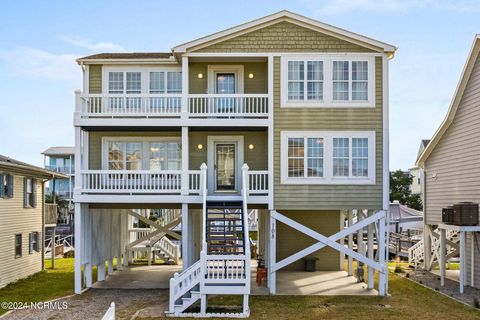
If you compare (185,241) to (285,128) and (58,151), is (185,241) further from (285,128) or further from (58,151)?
(58,151)

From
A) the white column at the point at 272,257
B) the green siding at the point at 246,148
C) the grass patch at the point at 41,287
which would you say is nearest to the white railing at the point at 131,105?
the green siding at the point at 246,148

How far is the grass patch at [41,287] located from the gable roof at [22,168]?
441 centimetres

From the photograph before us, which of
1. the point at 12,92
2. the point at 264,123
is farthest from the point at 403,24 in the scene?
the point at 12,92

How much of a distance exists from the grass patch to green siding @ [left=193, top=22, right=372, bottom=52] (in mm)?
9862

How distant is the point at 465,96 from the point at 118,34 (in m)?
14.3

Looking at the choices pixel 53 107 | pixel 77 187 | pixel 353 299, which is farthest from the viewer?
pixel 53 107

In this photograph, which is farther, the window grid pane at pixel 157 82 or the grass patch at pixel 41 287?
the window grid pane at pixel 157 82

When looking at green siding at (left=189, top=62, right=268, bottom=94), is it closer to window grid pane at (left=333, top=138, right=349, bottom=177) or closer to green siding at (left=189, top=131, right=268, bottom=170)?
green siding at (left=189, top=131, right=268, bottom=170)

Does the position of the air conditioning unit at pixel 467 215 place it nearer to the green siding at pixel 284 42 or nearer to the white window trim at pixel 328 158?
the white window trim at pixel 328 158

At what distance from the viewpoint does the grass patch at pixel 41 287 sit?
55.0 ft

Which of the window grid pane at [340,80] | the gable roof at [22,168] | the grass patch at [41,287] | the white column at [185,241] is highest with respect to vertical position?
the window grid pane at [340,80]

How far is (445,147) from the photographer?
827 inches

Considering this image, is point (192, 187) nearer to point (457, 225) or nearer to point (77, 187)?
point (77, 187)

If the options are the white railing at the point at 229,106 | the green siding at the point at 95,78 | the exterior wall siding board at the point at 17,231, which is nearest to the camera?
the white railing at the point at 229,106
